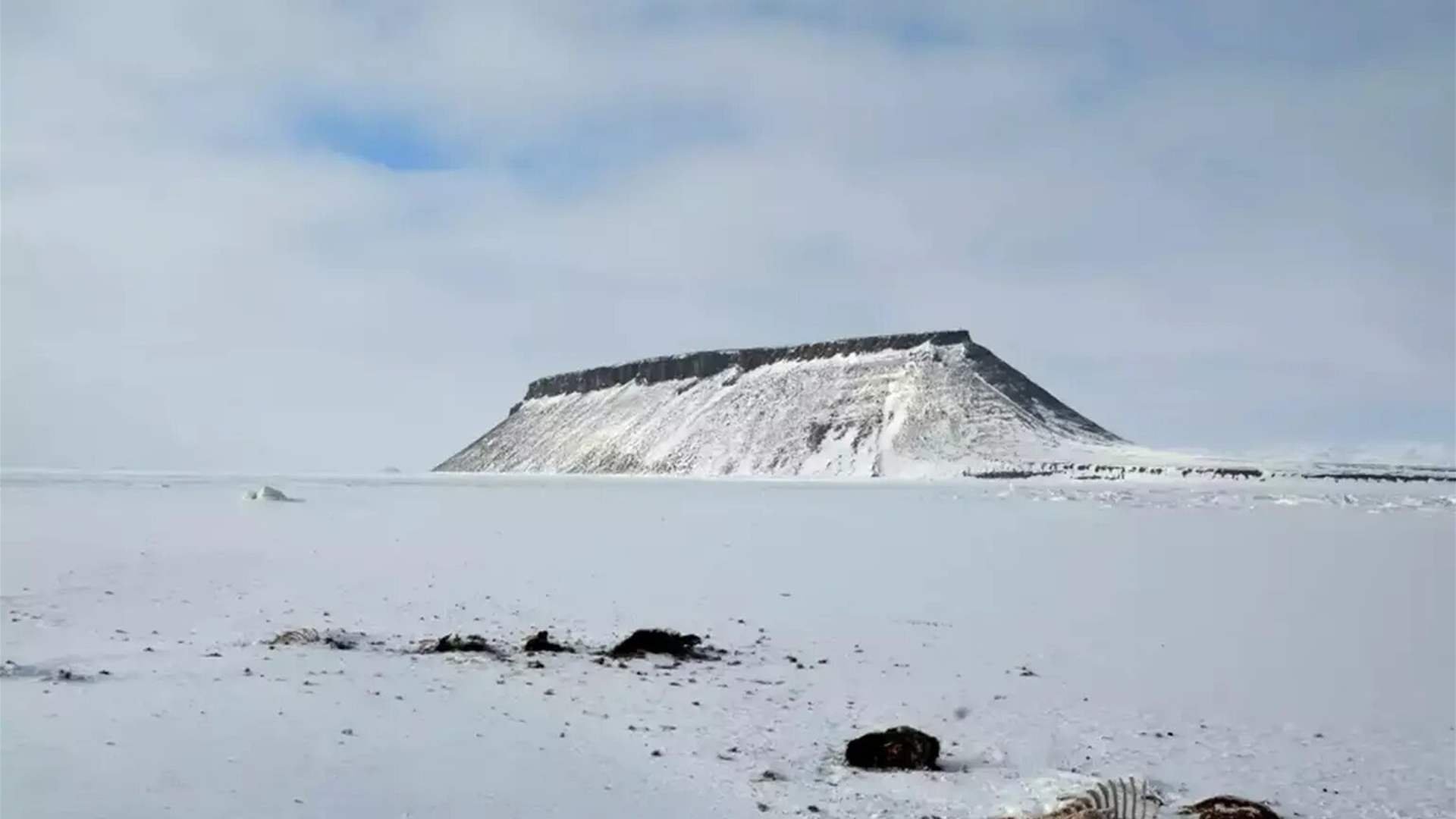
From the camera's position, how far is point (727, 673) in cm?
1137

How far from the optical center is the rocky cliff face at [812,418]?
4245 inches

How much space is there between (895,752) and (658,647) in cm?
400

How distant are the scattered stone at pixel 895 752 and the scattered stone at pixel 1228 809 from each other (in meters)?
1.82

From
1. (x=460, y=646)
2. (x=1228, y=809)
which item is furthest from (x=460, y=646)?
(x=1228, y=809)

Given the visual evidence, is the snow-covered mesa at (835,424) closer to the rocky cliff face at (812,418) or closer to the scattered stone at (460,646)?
the rocky cliff face at (812,418)

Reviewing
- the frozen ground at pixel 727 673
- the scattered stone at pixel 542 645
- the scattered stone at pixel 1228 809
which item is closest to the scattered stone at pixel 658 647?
the frozen ground at pixel 727 673

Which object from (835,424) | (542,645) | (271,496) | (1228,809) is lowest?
(1228,809)

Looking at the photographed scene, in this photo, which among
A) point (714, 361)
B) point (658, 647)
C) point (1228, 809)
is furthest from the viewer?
point (714, 361)

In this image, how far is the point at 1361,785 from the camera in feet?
28.5

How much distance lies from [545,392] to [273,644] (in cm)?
16712

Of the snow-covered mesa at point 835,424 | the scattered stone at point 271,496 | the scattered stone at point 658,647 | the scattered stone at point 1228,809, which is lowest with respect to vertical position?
the scattered stone at point 1228,809

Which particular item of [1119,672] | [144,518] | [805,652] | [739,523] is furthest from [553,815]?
[144,518]

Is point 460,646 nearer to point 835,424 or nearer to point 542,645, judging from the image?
point 542,645

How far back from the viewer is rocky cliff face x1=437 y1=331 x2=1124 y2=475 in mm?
107812
